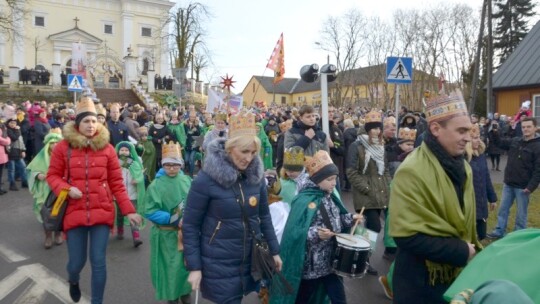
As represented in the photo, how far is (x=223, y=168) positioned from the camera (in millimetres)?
3486

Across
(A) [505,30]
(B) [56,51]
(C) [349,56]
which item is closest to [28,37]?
(B) [56,51]

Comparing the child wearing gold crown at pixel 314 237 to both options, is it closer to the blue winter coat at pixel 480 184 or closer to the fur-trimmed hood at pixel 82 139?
the fur-trimmed hood at pixel 82 139

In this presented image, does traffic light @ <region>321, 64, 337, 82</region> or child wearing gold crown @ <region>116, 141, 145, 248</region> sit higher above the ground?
traffic light @ <region>321, 64, 337, 82</region>

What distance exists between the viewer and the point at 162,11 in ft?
201

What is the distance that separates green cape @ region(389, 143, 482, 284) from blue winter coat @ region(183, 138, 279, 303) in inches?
48.0

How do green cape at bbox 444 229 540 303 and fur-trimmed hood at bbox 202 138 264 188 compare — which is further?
fur-trimmed hood at bbox 202 138 264 188

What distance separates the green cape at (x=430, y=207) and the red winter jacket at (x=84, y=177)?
9.18 ft

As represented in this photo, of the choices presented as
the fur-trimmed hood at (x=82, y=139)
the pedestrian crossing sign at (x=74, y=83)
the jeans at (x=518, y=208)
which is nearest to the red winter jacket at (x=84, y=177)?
the fur-trimmed hood at (x=82, y=139)

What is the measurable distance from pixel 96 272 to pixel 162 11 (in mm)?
61332

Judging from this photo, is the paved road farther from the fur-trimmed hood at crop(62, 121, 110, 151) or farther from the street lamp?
the street lamp

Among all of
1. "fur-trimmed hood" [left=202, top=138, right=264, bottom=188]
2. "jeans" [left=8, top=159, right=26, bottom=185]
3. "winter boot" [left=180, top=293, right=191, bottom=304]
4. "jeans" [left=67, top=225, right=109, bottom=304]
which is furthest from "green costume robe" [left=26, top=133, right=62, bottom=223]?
"jeans" [left=8, top=159, right=26, bottom=185]

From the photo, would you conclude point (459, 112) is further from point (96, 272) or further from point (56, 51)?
point (56, 51)

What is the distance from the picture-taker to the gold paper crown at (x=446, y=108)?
2.84m

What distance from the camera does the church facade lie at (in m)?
52.0
